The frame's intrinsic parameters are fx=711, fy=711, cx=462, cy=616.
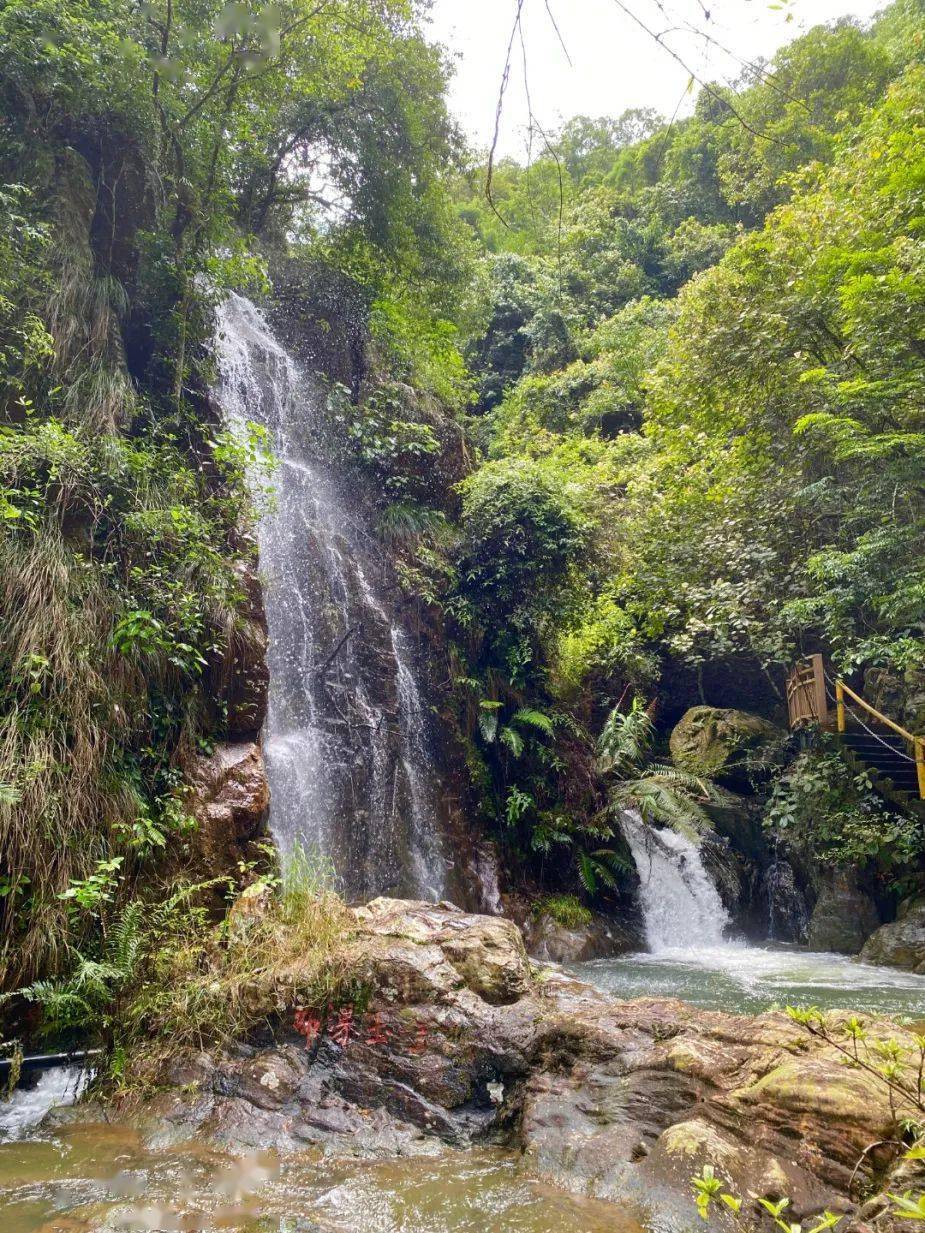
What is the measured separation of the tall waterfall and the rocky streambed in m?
3.56

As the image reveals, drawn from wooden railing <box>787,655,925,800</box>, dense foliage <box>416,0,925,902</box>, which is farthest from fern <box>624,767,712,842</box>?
wooden railing <box>787,655,925,800</box>

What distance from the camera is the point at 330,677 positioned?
927 centimetres

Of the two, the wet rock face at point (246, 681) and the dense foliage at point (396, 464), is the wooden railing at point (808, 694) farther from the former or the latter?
the wet rock face at point (246, 681)

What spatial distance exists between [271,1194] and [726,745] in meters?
10.1

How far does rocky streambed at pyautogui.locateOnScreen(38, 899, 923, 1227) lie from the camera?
2541 mm

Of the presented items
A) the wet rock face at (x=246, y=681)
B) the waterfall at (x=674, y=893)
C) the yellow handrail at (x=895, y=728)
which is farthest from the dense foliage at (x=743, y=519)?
the wet rock face at (x=246, y=681)

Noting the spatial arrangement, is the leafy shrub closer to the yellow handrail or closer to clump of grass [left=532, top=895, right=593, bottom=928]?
the yellow handrail

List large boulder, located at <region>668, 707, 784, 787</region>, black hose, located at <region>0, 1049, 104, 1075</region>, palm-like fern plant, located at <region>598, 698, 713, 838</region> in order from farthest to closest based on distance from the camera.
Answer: large boulder, located at <region>668, 707, 784, 787</region> → palm-like fern plant, located at <region>598, 698, 713, 838</region> → black hose, located at <region>0, 1049, 104, 1075</region>

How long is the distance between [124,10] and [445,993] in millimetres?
9723

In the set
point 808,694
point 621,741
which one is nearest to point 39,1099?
point 621,741

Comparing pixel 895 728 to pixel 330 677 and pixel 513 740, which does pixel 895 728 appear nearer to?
pixel 513 740

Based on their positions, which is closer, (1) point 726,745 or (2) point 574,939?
(2) point 574,939

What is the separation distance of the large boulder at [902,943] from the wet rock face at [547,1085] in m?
5.52

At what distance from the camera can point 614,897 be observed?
975cm
